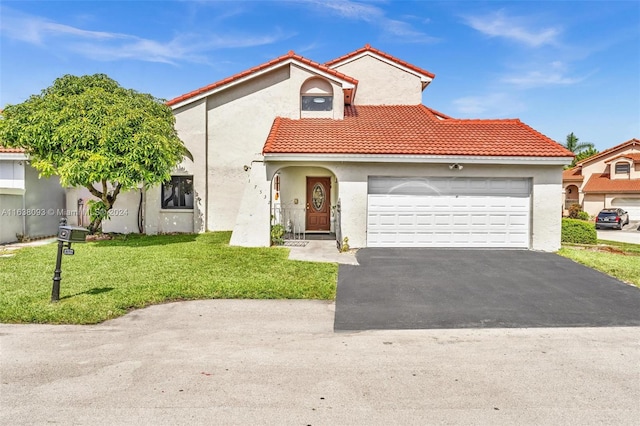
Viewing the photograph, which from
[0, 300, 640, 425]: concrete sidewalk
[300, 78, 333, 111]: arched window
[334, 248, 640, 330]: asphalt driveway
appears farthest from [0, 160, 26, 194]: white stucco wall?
[334, 248, 640, 330]: asphalt driveway

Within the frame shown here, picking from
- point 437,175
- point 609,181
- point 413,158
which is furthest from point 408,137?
point 609,181

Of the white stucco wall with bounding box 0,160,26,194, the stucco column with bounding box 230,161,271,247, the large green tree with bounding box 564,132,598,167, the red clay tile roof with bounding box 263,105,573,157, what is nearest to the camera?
the red clay tile roof with bounding box 263,105,573,157

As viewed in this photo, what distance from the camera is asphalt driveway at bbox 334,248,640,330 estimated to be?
20.3 ft

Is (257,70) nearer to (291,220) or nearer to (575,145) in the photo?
(291,220)

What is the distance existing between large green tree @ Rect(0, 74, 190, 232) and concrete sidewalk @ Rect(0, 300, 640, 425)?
24.6 feet

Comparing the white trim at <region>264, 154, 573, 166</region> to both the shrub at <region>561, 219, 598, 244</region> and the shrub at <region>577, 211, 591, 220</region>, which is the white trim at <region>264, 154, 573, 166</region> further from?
the shrub at <region>577, 211, 591, 220</region>

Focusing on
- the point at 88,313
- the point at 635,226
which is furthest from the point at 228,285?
the point at 635,226

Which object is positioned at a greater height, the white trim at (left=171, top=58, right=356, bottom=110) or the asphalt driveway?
the white trim at (left=171, top=58, right=356, bottom=110)

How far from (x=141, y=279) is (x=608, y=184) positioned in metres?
39.0

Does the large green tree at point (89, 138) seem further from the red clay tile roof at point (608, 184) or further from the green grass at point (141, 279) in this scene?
the red clay tile roof at point (608, 184)

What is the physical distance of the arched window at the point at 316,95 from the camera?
16.5 m

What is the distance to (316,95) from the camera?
54.6 feet

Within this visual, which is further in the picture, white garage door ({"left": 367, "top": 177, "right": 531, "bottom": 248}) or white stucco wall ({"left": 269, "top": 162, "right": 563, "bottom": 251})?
white garage door ({"left": 367, "top": 177, "right": 531, "bottom": 248})

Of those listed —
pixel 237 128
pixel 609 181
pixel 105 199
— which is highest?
pixel 237 128
